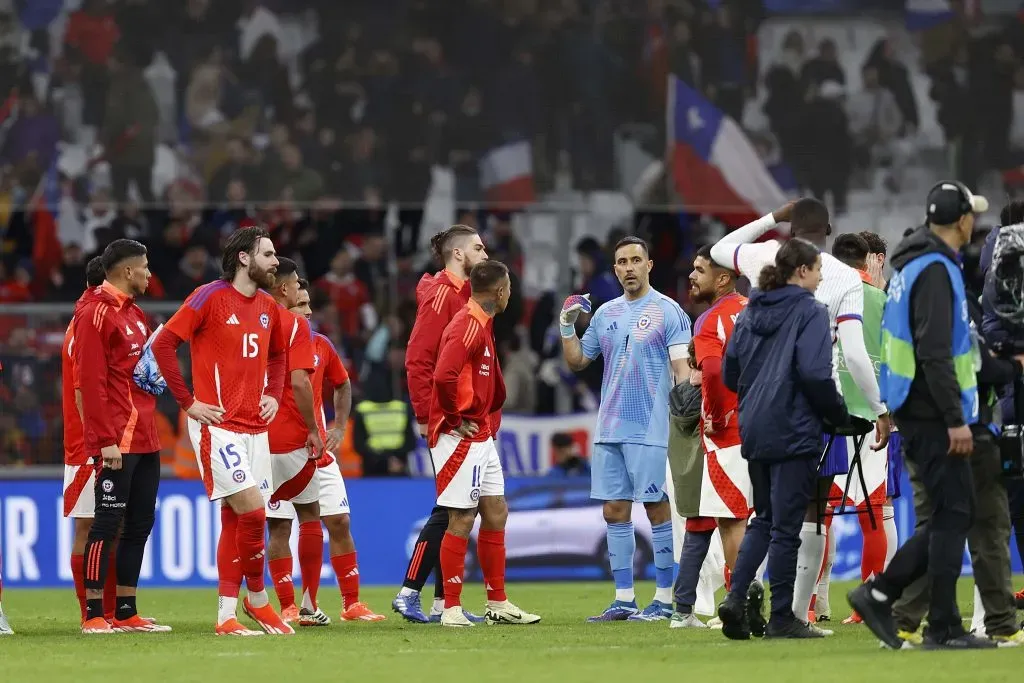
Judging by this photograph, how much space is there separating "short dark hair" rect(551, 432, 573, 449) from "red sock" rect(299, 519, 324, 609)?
7.02m

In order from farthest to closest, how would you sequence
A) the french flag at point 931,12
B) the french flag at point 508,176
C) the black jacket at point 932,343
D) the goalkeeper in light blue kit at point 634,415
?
the french flag at point 931,12 → the french flag at point 508,176 → the goalkeeper in light blue kit at point 634,415 → the black jacket at point 932,343

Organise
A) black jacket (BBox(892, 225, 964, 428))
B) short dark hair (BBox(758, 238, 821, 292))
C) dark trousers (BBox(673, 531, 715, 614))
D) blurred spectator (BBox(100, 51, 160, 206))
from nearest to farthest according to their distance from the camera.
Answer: black jacket (BBox(892, 225, 964, 428))
short dark hair (BBox(758, 238, 821, 292))
dark trousers (BBox(673, 531, 715, 614))
blurred spectator (BBox(100, 51, 160, 206))

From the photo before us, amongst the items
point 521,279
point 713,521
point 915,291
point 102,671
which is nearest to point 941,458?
point 915,291

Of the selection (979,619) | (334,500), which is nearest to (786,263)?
Result: (979,619)

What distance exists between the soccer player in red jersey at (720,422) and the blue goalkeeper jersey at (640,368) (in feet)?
Answer: 1.93

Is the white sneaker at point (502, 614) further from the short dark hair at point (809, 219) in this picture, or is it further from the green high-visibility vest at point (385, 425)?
the green high-visibility vest at point (385, 425)

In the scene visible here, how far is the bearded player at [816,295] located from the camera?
9.17 m

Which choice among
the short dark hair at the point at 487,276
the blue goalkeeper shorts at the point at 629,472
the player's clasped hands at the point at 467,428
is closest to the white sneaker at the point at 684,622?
the blue goalkeeper shorts at the point at 629,472

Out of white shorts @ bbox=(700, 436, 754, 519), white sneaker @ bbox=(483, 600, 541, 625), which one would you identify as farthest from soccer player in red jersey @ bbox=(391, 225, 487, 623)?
white shorts @ bbox=(700, 436, 754, 519)

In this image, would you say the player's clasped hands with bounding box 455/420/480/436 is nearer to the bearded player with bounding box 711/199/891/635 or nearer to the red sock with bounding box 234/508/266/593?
the red sock with bounding box 234/508/266/593

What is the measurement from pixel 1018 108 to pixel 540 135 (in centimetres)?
581

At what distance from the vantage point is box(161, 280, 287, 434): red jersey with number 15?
9758 millimetres

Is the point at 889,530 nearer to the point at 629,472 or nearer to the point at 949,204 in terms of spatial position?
the point at 629,472

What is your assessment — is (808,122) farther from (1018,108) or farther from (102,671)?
(102,671)
